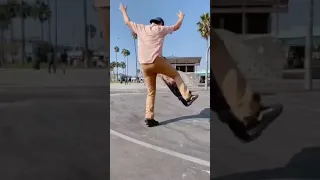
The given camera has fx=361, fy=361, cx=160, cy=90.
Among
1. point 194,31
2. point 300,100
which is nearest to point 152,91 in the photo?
point 194,31

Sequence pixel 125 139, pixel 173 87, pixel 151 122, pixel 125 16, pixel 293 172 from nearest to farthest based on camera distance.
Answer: pixel 293 172 → pixel 125 16 → pixel 125 139 → pixel 151 122 → pixel 173 87

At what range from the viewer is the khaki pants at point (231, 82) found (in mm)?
2617

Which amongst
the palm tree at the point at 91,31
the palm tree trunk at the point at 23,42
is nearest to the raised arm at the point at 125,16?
the palm tree at the point at 91,31

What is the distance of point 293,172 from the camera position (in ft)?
7.74

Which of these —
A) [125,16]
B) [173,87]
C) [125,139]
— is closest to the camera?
[125,16]

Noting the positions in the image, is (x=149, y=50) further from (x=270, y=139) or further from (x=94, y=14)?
(x=270, y=139)

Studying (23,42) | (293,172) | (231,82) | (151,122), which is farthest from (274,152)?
(23,42)

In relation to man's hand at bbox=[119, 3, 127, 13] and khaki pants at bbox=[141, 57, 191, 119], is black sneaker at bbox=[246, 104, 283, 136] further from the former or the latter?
man's hand at bbox=[119, 3, 127, 13]

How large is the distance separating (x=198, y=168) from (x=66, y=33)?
137 cm

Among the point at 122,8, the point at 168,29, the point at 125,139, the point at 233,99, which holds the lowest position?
the point at 125,139

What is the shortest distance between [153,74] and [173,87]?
17.3 inches

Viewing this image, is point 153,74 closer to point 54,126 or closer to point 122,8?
point 122,8

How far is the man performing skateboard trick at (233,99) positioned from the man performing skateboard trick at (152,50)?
49 cm

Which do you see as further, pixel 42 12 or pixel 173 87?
pixel 173 87
